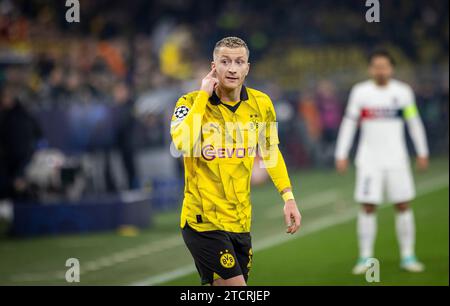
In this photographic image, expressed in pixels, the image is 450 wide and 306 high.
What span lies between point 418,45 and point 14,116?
50.9 ft

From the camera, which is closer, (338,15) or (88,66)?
(88,66)

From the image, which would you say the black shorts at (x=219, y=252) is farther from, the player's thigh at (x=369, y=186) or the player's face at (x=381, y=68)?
the player's face at (x=381, y=68)

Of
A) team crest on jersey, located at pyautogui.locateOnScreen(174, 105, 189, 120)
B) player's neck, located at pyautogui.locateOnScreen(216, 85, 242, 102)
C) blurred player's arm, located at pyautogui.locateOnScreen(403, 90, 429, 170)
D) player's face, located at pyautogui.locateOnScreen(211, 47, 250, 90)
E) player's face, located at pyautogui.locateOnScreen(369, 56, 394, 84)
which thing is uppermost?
player's face, located at pyautogui.locateOnScreen(369, 56, 394, 84)

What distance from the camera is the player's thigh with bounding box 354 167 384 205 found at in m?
12.4

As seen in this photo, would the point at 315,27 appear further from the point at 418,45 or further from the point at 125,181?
the point at 125,181

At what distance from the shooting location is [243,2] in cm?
3042

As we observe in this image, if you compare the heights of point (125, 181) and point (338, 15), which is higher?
point (338, 15)

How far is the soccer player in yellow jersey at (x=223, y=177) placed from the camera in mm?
7336

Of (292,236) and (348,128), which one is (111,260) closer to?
(292,236)

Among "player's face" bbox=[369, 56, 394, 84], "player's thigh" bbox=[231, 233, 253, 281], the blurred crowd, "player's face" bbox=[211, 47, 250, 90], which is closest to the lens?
"player's face" bbox=[211, 47, 250, 90]

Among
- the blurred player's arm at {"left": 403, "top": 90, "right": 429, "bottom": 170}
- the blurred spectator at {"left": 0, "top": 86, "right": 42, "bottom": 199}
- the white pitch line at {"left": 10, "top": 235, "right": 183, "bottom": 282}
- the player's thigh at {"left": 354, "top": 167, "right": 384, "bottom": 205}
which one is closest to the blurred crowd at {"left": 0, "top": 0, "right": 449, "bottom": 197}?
the blurred spectator at {"left": 0, "top": 86, "right": 42, "bottom": 199}

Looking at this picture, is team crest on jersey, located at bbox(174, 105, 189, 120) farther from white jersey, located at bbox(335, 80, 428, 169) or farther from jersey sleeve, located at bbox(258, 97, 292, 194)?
white jersey, located at bbox(335, 80, 428, 169)

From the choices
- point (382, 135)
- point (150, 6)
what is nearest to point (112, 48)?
point (150, 6)

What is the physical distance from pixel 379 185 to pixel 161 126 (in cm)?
863
